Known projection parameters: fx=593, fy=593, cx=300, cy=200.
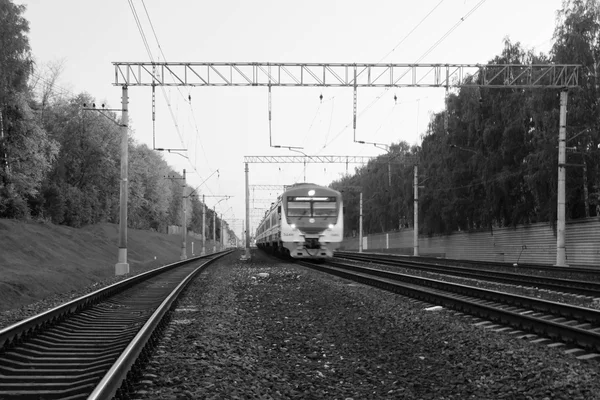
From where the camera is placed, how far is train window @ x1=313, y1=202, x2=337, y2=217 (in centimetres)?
2891

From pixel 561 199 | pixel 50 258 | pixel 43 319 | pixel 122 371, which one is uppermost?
pixel 561 199

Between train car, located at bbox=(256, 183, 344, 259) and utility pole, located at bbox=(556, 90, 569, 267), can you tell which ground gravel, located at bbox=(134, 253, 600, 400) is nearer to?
train car, located at bbox=(256, 183, 344, 259)

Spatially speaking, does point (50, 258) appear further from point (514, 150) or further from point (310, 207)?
point (514, 150)

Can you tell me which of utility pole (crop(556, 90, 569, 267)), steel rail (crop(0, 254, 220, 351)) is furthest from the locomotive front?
steel rail (crop(0, 254, 220, 351))

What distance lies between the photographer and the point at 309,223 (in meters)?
28.7

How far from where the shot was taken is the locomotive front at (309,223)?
28.7 m

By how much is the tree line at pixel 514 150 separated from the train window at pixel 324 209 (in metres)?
11.6

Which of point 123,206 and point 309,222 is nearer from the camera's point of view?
point 123,206

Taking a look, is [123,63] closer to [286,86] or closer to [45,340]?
[286,86]

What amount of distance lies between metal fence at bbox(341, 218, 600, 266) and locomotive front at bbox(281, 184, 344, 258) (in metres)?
14.0

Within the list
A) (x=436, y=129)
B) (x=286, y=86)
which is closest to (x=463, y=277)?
(x=286, y=86)

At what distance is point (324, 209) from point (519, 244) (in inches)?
692

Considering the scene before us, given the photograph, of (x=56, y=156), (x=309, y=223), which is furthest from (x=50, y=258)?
(x=56, y=156)

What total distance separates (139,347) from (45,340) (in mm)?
2110
